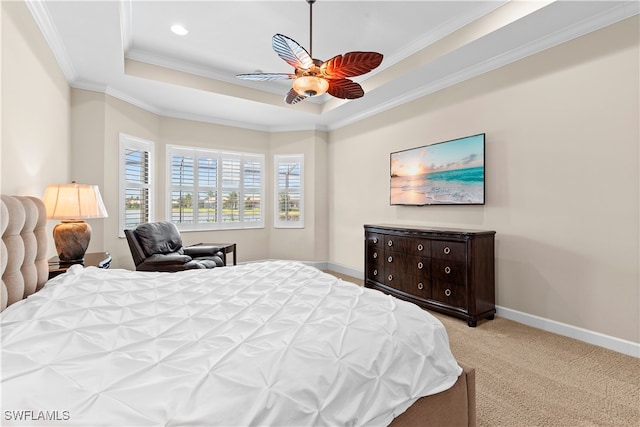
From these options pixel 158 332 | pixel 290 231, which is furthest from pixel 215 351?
pixel 290 231

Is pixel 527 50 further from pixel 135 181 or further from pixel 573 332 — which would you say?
pixel 135 181

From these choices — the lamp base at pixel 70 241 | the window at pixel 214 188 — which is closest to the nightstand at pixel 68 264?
the lamp base at pixel 70 241

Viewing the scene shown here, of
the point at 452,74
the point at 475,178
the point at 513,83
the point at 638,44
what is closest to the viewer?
the point at 638,44

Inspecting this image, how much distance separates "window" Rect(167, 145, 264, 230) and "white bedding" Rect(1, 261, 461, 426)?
360 centimetres

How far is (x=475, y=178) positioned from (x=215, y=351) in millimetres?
3292

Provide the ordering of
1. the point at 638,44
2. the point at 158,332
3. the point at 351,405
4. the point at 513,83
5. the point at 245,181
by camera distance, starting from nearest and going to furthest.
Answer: the point at 351,405
the point at 158,332
the point at 638,44
the point at 513,83
the point at 245,181

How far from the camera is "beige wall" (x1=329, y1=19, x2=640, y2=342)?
253cm

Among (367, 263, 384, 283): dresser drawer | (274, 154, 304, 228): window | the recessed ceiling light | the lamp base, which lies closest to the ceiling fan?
the recessed ceiling light

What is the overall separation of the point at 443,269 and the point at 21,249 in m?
3.42

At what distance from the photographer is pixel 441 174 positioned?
12.6 feet

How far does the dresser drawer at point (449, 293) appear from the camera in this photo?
3182 millimetres

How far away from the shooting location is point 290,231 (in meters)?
5.95

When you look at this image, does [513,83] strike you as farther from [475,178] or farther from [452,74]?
[475,178]

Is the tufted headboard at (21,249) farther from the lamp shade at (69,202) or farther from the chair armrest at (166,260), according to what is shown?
the chair armrest at (166,260)
